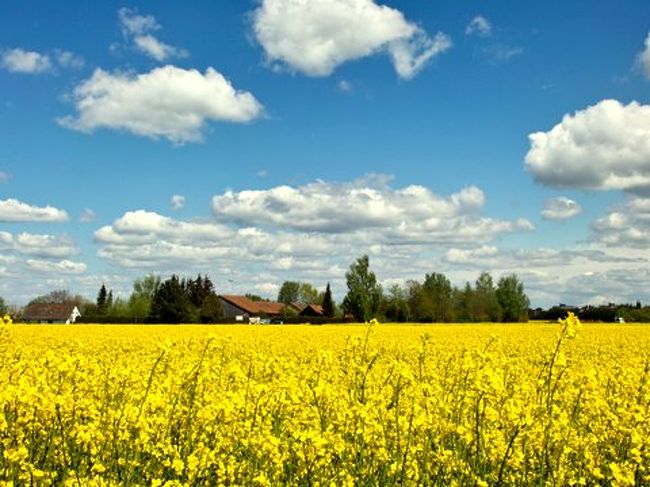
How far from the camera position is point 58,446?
5.50m

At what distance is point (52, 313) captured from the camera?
100062 millimetres

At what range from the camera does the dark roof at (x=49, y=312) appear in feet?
326

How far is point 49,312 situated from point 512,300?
228 ft

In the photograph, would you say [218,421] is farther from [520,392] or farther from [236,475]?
[520,392]

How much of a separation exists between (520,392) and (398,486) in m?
2.64

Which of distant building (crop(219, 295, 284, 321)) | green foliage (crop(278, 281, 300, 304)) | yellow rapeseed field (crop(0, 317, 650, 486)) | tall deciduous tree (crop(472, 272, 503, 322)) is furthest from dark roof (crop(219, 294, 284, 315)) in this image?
yellow rapeseed field (crop(0, 317, 650, 486))

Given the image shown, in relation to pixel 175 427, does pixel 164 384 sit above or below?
above

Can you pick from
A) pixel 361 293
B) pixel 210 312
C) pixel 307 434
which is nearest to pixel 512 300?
pixel 361 293

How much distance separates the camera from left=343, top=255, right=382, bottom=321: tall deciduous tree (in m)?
76.8

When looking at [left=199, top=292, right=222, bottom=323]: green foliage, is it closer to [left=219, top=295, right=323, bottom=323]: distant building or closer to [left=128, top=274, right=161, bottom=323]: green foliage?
[left=128, top=274, right=161, bottom=323]: green foliage

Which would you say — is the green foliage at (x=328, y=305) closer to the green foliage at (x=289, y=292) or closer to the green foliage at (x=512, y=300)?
the green foliage at (x=512, y=300)

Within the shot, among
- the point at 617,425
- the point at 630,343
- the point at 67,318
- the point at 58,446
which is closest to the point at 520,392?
the point at 617,425

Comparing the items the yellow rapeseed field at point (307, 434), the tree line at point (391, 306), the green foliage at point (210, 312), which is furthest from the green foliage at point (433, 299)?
the yellow rapeseed field at point (307, 434)

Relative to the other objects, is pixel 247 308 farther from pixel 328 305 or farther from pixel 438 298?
pixel 438 298
